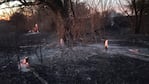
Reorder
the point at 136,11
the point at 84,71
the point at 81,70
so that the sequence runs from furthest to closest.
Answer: the point at 136,11, the point at 81,70, the point at 84,71

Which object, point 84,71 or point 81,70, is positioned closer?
point 84,71

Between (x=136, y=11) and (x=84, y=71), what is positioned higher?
(x=136, y=11)


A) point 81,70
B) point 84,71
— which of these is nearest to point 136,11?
point 81,70

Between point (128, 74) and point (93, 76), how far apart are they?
111cm

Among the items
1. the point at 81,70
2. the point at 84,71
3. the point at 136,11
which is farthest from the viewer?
the point at 136,11

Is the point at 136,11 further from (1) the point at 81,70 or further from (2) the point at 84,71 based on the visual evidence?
(2) the point at 84,71

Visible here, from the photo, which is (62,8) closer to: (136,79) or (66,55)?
(66,55)

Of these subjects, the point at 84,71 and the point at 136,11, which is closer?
the point at 84,71

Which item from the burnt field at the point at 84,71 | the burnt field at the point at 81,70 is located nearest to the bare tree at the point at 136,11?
the burnt field at the point at 81,70

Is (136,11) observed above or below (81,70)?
above

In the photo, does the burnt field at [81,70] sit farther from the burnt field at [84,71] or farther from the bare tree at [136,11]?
the bare tree at [136,11]

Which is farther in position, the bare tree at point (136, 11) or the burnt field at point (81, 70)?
the bare tree at point (136, 11)

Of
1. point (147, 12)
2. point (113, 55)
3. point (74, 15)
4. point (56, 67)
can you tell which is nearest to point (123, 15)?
point (147, 12)

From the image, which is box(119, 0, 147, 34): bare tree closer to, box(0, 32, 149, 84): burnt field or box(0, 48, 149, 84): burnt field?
box(0, 32, 149, 84): burnt field
